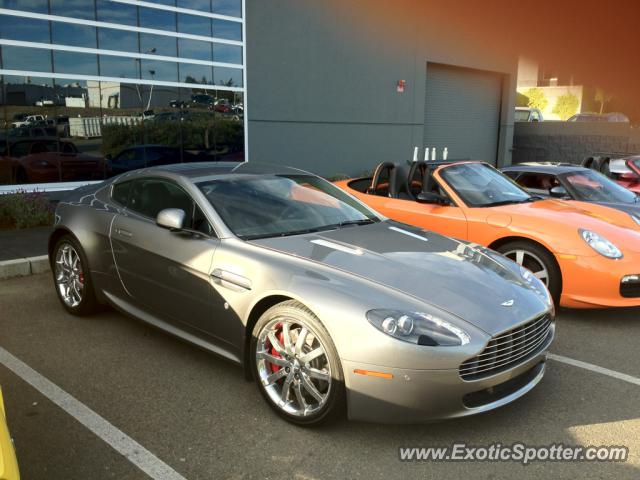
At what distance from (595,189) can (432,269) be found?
475 cm

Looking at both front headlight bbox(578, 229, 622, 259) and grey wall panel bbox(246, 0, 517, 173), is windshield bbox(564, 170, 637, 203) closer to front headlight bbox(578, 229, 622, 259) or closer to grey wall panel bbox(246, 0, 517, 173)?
front headlight bbox(578, 229, 622, 259)

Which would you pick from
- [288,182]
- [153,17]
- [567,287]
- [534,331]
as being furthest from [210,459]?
[153,17]

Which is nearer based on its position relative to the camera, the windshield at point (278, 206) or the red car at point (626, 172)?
the windshield at point (278, 206)

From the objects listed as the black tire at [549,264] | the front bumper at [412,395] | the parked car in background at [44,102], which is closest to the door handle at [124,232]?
the front bumper at [412,395]

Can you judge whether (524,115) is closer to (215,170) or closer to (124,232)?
(215,170)

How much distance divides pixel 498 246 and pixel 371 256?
2436 millimetres

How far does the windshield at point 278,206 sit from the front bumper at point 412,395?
1305 mm

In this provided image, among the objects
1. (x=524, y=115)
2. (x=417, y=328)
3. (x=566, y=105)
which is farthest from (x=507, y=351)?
(x=566, y=105)

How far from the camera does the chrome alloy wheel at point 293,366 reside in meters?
3.06

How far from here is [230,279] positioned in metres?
3.47

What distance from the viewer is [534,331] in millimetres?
3252

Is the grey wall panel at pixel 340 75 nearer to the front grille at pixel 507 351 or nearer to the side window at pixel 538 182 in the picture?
the side window at pixel 538 182

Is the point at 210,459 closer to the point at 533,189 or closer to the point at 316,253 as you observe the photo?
the point at 316,253

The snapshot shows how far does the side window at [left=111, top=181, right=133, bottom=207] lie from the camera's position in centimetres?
459
